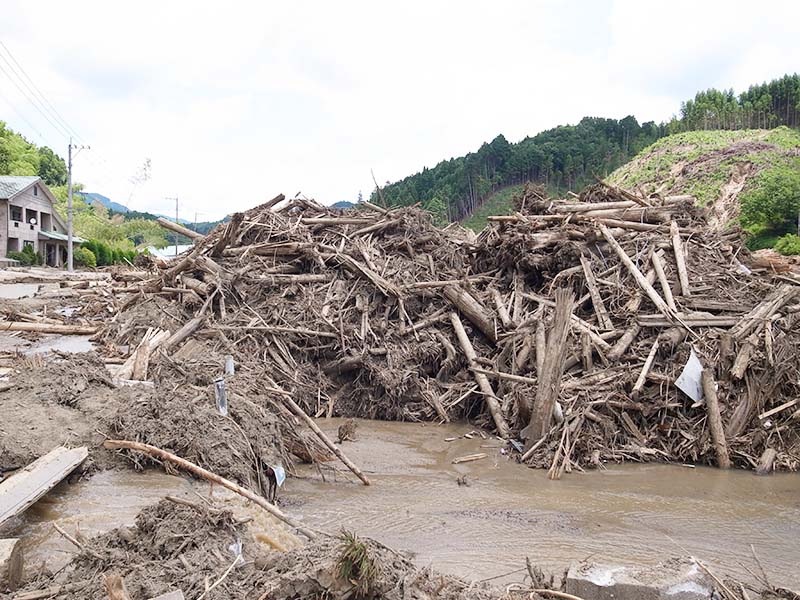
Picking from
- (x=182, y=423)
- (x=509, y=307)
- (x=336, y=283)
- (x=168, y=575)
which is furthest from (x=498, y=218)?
(x=168, y=575)

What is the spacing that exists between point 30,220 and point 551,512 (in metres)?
42.4

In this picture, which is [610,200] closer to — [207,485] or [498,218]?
[498,218]

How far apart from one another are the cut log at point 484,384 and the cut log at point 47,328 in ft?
20.9

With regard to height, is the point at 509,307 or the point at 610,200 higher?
the point at 610,200

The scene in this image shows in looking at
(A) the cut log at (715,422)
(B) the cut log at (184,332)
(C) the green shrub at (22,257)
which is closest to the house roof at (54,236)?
(C) the green shrub at (22,257)

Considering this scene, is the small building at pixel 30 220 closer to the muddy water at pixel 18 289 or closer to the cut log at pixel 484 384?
the muddy water at pixel 18 289

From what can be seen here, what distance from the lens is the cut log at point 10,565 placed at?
276 centimetres

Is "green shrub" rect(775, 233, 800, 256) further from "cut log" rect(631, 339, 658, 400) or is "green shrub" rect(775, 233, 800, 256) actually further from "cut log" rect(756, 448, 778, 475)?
"cut log" rect(756, 448, 778, 475)

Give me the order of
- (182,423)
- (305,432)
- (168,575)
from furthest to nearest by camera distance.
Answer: (305,432) → (182,423) → (168,575)

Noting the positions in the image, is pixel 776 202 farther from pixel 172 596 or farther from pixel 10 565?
pixel 10 565

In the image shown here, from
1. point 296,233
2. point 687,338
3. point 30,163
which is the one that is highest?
point 30,163

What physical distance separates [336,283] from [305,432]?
170 inches

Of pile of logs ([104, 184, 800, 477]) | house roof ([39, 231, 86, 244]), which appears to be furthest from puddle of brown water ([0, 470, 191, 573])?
house roof ([39, 231, 86, 244])

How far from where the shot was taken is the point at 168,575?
2881 millimetres
